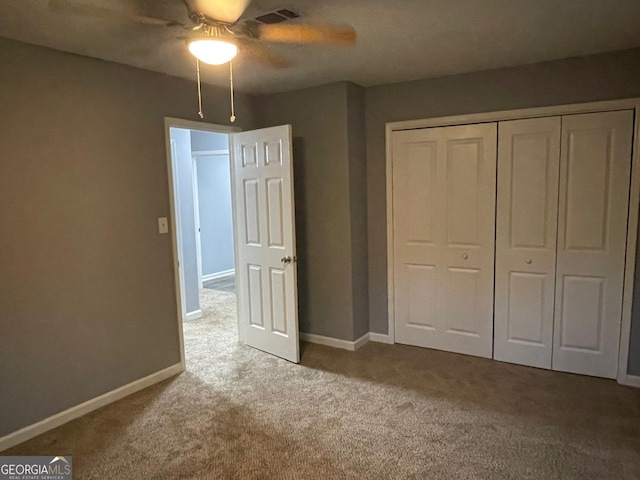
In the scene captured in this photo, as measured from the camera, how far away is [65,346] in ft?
9.08

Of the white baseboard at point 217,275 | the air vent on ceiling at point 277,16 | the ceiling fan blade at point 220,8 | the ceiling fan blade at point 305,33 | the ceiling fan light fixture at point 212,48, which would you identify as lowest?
the white baseboard at point 217,275

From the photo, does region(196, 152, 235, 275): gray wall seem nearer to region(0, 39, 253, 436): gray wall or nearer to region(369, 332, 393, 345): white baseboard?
region(369, 332, 393, 345): white baseboard

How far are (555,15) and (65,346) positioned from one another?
11.2 ft

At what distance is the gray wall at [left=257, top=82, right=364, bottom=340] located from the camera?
3760 mm

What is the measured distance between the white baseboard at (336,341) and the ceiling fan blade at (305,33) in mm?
2521

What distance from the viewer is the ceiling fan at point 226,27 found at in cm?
191

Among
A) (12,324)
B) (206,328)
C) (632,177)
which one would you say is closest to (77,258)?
(12,324)

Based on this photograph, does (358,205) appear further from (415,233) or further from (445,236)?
(445,236)

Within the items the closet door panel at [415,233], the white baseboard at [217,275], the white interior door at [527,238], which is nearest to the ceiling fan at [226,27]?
the closet door panel at [415,233]

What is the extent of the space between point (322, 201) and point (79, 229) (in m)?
1.95

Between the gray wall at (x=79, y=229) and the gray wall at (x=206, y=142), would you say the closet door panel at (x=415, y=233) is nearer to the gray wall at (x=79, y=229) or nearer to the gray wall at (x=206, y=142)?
the gray wall at (x=79, y=229)

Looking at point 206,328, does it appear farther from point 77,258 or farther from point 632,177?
point 632,177

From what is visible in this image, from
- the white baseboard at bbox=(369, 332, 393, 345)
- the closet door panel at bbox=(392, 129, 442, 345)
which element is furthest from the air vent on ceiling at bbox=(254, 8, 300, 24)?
the white baseboard at bbox=(369, 332, 393, 345)

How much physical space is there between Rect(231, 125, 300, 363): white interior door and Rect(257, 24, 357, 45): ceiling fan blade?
0.98 meters
